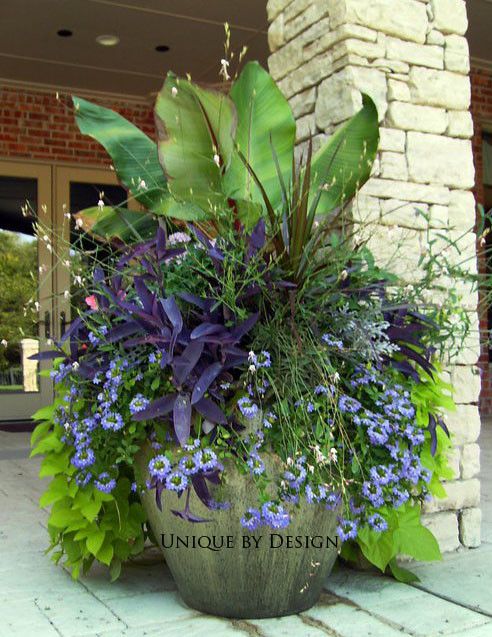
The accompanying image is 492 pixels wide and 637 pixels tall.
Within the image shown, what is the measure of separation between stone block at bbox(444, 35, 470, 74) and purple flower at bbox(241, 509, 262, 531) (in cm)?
219

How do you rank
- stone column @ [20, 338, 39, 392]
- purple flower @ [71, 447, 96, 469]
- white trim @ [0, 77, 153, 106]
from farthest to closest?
stone column @ [20, 338, 39, 392] → white trim @ [0, 77, 153, 106] → purple flower @ [71, 447, 96, 469]

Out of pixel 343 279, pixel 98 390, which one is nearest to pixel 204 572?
pixel 98 390

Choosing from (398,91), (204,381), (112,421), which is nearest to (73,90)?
(398,91)

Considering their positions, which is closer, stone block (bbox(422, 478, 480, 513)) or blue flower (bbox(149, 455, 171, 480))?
blue flower (bbox(149, 455, 171, 480))

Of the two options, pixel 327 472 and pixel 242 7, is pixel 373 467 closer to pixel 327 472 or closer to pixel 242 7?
pixel 327 472

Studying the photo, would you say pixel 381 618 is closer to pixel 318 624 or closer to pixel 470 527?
pixel 318 624

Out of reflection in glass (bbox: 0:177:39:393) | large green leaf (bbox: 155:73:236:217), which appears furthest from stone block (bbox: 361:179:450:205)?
reflection in glass (bbox: 0:177:39:393)

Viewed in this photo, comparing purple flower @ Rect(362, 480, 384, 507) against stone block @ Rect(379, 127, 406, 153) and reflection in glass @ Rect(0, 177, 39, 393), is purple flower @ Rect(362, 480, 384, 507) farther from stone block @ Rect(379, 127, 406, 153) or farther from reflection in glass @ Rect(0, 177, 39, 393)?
reflection in glass @ Rect(0, 177, 39, 393)

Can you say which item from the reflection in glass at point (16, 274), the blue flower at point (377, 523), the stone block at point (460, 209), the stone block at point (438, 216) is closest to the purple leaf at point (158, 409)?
the blue flower at point (377, 523)

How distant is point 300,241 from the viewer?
2.67 meters

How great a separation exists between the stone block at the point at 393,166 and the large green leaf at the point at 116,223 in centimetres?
96

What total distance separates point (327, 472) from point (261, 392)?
0.33 m

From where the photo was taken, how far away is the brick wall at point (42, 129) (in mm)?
8344

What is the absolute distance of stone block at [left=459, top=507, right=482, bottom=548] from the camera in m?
3.43
